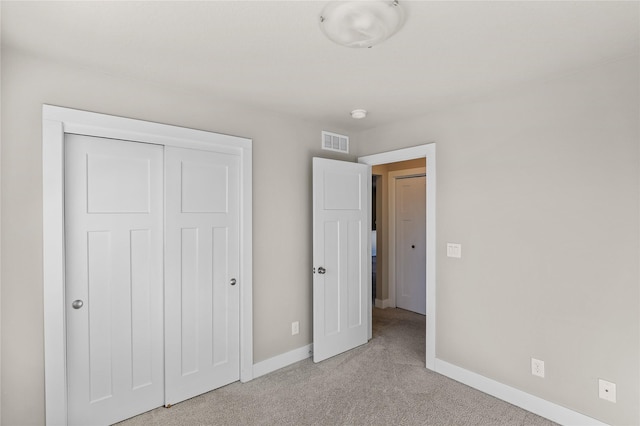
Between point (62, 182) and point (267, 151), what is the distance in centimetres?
154

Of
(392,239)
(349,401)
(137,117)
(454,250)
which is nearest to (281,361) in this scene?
(349,401)

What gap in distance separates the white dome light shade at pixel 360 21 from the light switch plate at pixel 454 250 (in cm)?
191

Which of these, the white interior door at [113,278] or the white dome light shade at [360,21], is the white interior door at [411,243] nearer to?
the white dome light shade at [360,21]

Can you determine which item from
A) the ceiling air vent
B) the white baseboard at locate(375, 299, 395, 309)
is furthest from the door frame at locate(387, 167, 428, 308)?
the ceiling air vent

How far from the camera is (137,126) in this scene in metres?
2.34

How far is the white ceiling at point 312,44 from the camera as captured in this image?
1546 millimetres

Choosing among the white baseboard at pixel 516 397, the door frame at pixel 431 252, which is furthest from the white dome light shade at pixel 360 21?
the white baseboard at pixel 516 397

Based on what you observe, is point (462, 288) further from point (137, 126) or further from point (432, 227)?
point (137, 126)

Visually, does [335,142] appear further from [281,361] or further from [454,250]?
[281,361]

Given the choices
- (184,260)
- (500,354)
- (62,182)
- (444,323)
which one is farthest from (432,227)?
(62,182)

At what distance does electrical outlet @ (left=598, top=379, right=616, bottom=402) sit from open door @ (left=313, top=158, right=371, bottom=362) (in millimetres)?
2022

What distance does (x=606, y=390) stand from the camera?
6.94ft

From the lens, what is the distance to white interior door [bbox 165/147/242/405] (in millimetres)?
2547

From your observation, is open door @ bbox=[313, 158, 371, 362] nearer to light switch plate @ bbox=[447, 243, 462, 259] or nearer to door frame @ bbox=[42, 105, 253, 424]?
light switch plate @ bbox=[447, 243, 462, 259]
